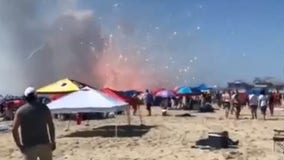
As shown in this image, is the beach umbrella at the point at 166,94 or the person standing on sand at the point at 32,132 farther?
the beach umbrella at the point at 166,94

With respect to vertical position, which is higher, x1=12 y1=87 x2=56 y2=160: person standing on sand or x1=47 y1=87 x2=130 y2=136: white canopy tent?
x1=47 y1=87 x2=130 y2=136: white canopy tent

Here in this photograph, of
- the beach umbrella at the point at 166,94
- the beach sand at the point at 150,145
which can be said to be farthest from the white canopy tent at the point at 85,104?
the beach umbrella at the point at 166,94

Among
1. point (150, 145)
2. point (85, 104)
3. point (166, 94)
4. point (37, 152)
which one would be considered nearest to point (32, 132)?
point (37, 152)

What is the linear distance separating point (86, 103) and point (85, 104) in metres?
0.09

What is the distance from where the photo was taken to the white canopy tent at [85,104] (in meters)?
20.7

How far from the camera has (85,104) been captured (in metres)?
20.9

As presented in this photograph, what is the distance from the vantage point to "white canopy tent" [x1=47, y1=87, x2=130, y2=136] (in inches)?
815

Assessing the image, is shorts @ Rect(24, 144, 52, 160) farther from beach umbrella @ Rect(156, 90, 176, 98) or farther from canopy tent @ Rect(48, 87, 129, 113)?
beach umbrella @ Rect(156, 90, 176, 98)

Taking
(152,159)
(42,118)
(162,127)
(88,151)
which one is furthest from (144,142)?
(42,118)

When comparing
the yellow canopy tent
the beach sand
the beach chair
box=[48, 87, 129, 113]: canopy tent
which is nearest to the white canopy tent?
box=[48, 87, 129, 113]: canopy tent

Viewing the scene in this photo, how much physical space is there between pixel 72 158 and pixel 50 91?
44.6 ft

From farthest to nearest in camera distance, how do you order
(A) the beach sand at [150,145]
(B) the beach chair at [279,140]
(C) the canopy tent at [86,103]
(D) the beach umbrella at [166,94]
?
(D) the beach umbrella at [166,94], (C) the canopy tent at [86,103], (B) the beach chair at [279,140], (A) the beach sand at [150,145]

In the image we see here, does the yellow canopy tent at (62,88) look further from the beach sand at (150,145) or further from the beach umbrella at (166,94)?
the beach umbrella at (166,94)

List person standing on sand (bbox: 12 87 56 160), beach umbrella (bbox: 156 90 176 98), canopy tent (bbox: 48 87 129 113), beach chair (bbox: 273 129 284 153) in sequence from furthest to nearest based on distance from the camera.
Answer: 1. beach umbrella (bbox: 156 90 176 98)
2. canopy tent (bbox: 48 87 129 113)
3. beach chair (bbox: 273 129 284 153)
4. person standing on sand (bbox: 12 87 56 160)
